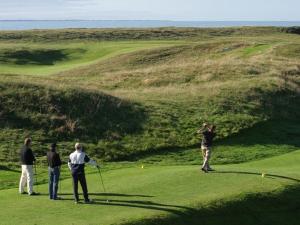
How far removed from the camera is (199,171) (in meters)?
25.4

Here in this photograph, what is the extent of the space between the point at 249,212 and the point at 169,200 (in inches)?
123

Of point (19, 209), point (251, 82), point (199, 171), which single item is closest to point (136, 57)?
point (251, 82)

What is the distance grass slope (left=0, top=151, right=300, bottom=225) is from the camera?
18594 mm

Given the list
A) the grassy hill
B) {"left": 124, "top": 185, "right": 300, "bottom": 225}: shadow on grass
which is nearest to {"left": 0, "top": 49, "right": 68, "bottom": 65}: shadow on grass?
the grassy hill

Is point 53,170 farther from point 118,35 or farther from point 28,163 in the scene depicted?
point 118,35

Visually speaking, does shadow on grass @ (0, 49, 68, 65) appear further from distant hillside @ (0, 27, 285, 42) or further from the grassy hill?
distant hillside @ (0, 27, 285, 42)

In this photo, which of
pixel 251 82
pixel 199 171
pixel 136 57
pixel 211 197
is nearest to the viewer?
pixel 211 197

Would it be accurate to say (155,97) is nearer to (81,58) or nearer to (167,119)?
(167,119)

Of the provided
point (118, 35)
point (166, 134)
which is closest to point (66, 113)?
point (166, 134)

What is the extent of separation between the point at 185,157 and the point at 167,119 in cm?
676

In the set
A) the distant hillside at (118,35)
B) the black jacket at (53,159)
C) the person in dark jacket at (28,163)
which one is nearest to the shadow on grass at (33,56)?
the distant hillside at (118,35)

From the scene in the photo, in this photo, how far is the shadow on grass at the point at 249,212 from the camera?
63.5 feet

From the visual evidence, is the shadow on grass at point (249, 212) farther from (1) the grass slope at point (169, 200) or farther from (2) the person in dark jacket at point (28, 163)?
(2) the person in dark jacket at point (28, 163)

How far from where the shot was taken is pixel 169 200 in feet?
67.7
